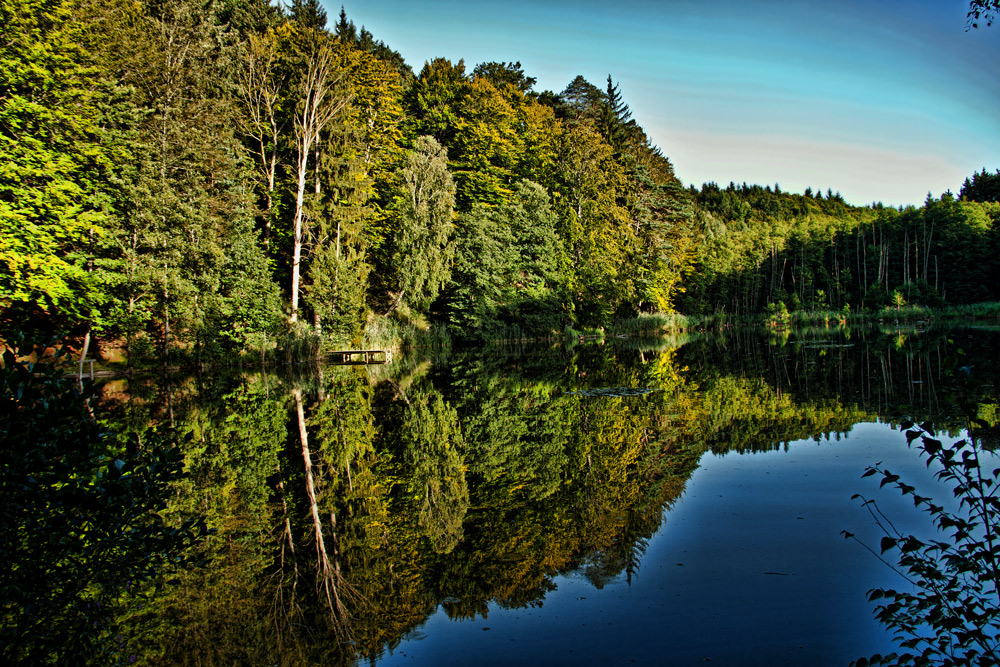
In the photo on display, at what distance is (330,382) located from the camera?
18.7 m

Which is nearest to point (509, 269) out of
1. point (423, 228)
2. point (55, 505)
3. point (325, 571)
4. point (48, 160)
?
→ point (423, 228)

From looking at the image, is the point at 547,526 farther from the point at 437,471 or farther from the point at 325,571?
the point at 437,471

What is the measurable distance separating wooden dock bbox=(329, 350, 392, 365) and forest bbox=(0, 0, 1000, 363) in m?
0.97

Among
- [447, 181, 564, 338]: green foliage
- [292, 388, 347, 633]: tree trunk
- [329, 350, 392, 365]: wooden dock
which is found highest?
[447, 181, 564, 338]: green foliage

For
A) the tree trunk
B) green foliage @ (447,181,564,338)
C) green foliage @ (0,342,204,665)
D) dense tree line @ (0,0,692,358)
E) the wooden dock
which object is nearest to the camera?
green foliage @ (0,342,204,665)

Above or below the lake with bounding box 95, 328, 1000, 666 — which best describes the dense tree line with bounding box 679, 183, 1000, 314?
above

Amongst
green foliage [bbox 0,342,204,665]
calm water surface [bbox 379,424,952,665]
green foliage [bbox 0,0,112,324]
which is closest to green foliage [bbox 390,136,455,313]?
green foliage [bbox 0,0,112,324]

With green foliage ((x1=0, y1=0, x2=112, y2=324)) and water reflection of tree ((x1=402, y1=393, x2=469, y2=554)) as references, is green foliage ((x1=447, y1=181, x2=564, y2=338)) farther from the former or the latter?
water reflection of tree ((x1=402, y1=393, x2=469, y2=554))

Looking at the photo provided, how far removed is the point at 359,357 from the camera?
28.2m

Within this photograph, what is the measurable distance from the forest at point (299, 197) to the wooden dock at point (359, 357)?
967mm

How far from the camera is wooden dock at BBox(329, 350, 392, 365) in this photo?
89.1 feet

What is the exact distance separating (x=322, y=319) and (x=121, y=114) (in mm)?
11220

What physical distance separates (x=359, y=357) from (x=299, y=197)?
859cm

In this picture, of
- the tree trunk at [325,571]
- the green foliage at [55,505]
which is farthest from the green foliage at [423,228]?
the green foliage at [55,505]
